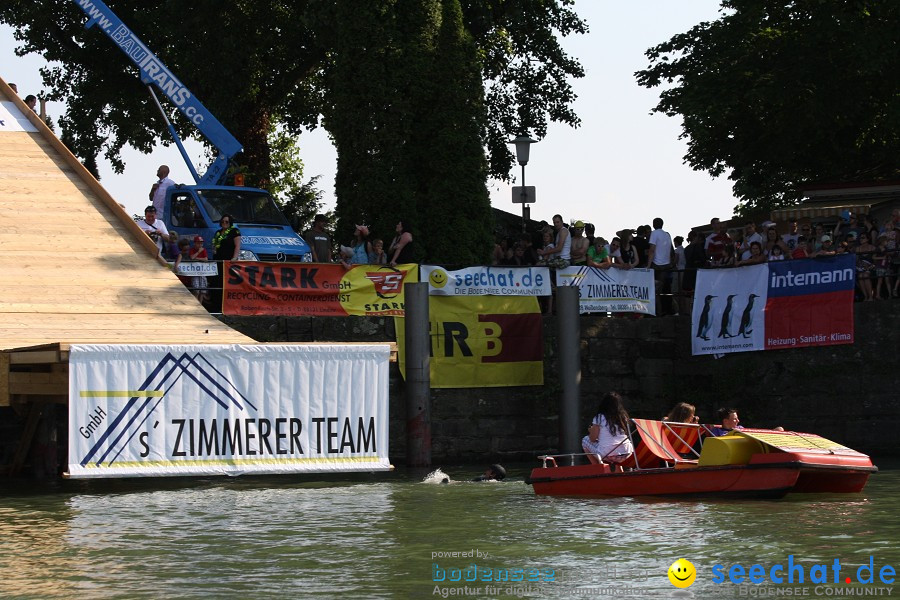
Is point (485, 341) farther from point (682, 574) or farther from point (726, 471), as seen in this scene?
point (682, 574)

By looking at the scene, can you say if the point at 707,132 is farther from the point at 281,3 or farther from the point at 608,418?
the point at 608,418

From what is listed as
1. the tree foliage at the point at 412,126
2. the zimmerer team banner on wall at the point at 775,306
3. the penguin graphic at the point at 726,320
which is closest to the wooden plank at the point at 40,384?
the tree foliage at the point at 412,126

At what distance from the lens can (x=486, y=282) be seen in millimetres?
26094

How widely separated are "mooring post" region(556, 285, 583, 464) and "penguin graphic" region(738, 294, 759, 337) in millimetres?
2953

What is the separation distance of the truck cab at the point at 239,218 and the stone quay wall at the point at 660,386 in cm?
284

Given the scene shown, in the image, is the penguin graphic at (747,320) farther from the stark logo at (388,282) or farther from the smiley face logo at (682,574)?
the smiley face logo at (682,574)

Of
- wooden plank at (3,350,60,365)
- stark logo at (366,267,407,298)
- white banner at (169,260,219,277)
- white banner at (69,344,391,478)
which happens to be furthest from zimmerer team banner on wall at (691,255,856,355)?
wooden plank at (3,350,60,365)

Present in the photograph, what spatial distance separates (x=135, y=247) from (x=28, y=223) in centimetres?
165

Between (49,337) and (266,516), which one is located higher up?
(49,337)

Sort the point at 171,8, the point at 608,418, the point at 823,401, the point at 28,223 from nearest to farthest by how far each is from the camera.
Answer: the point at 608,418 < the point at 28,223 < the point at 823,401 < the point at 171,8

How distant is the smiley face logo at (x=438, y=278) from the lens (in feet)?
83.9

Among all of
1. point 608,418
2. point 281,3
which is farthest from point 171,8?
point 608,418

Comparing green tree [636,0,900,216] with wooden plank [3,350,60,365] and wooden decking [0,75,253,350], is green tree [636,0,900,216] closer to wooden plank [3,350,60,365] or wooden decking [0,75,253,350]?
wooden decking [0,75,253,350]

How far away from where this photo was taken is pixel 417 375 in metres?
24.5
